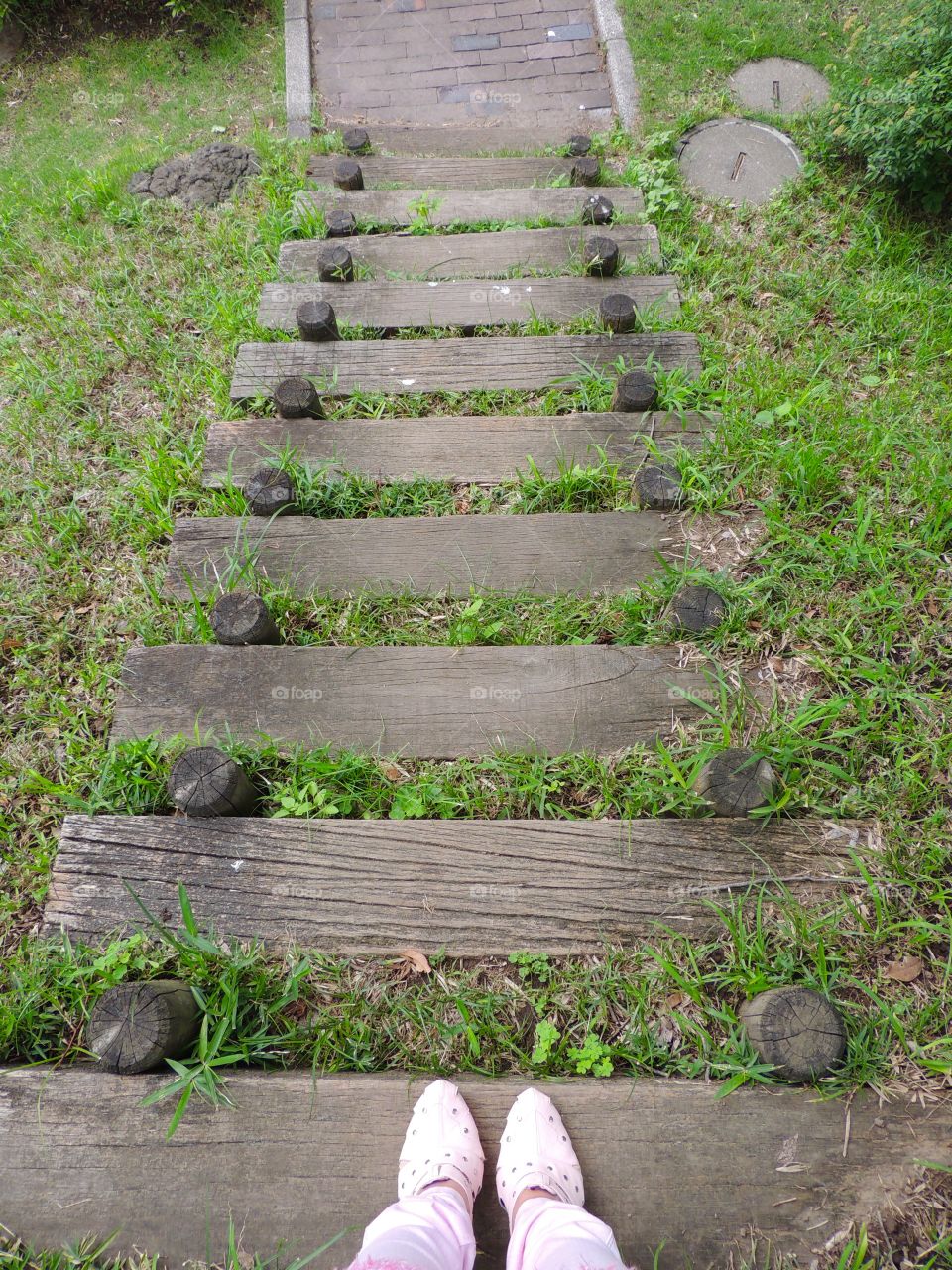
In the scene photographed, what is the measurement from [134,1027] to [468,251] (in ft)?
11.8

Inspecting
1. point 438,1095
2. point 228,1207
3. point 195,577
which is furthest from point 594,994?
point 195,577

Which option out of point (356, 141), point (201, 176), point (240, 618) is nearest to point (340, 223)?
point (356, 141)

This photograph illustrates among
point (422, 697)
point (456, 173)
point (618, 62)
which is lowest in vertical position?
point (422, 697)

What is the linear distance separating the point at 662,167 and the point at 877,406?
216 centimetres

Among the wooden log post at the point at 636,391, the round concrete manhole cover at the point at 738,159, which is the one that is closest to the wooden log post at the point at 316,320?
the wooden log post at the point at 636,391

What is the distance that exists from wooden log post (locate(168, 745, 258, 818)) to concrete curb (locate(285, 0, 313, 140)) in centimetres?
435

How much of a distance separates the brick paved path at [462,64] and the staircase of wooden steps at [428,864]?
2.83 meters

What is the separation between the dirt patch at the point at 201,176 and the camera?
14.4ft

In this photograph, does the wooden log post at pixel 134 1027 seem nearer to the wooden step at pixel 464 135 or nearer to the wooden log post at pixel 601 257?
the wooden log post at pixel 601 257

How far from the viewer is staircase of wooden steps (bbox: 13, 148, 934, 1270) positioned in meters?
1.71

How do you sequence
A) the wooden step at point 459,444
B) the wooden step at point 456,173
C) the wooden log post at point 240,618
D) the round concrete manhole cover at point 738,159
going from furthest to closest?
the wooden step at point 456,173
the round concrete manhole cover at point 738,159
the wooden step at point 459,444
the wooden log post at point 240,618

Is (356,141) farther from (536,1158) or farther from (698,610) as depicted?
(536,1158)

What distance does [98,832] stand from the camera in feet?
7.14

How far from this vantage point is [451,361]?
3.30 m
